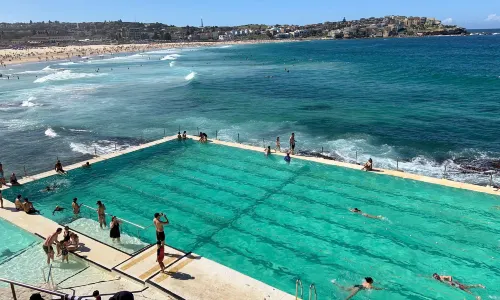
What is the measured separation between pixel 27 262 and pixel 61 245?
1.32 meters

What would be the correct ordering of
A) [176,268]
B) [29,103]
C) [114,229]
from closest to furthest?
[176,268] < [114,229] < [29,103]

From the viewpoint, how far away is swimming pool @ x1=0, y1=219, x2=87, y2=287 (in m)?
11.8

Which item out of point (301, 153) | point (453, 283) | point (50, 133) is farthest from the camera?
point (50, 133)

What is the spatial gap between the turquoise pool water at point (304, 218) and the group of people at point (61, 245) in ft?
8.67

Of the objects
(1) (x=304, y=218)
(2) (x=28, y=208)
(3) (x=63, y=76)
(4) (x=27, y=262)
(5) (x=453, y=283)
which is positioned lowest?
(5) (x=453, y=283)

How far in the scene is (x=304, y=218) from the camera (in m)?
16.4

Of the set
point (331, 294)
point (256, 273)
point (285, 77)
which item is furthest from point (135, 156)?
point (285, 77)

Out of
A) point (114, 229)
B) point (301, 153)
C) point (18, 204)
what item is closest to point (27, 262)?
point (114, 229)

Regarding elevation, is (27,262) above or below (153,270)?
below

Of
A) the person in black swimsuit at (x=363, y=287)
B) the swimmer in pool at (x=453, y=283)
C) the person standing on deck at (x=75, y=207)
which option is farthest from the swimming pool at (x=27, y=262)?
the swimmer in pool at (x=453, y=283)

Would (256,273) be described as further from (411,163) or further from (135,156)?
(411,163)

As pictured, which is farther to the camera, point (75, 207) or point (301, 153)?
point (301, 153)

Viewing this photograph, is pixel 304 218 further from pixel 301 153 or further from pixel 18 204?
pixel 18 204

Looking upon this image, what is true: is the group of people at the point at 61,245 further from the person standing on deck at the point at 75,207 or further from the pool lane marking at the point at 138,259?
the person standing on deck at the point at 75,207
